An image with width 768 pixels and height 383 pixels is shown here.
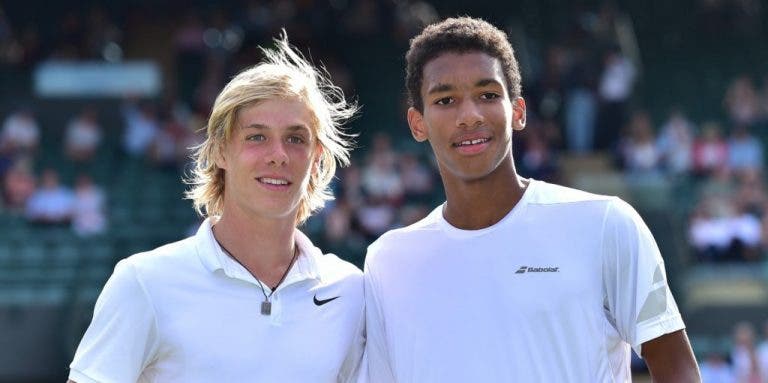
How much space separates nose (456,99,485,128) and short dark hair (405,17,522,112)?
19 cm

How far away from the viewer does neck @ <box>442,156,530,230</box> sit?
4461 mm

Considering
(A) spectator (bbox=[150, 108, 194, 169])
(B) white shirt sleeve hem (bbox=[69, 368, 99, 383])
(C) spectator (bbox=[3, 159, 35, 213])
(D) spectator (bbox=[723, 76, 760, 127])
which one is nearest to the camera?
(B) white shirt sleeve hem (bbox=[69, 368, 99, 383])

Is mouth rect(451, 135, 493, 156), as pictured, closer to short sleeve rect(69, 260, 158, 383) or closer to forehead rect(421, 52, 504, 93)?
forehead rect(421, 52, 504, 93)

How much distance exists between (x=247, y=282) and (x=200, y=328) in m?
0.23

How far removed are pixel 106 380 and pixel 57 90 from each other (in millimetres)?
16639

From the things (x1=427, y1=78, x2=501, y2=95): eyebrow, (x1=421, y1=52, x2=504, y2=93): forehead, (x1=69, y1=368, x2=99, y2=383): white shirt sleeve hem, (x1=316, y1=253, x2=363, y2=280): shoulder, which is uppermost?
(x1=421, y1=52, x2=504, y2=93): forehead

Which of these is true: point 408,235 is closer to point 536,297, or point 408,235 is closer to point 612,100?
point 536,297

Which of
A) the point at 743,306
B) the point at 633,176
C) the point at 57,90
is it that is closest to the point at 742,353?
the point at 743,306

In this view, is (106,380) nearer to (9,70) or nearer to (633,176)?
(633,176)

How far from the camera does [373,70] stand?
20.5 metres

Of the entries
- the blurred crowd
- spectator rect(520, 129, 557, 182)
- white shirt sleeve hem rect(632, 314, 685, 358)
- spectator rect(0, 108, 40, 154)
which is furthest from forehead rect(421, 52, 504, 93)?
spectator rect(0, 108, 40, 154)

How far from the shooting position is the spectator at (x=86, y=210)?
16156mm

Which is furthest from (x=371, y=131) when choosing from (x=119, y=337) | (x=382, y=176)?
(x=119, y=337)

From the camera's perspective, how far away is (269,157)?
4449mm
